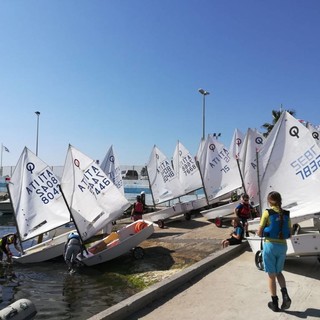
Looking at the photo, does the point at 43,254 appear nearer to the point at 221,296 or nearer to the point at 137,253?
the point at 137,253

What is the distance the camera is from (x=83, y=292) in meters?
9.02

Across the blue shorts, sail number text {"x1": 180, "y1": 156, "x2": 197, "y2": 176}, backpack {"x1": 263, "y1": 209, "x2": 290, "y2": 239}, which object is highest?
sail number text {"x1": 180, "y1": 156, "x2": 197, "y2": 176}

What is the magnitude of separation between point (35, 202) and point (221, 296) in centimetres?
928

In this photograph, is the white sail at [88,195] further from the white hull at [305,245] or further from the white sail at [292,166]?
the white hull at [305,245]

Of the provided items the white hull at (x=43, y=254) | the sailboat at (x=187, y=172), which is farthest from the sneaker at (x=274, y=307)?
the sailboat at (x=187, y=172)

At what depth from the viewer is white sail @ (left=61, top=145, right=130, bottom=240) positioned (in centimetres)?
1191

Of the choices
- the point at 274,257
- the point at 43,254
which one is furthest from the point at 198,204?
the point at 274,257

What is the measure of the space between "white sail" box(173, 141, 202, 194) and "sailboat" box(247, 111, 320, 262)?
10.3 metres

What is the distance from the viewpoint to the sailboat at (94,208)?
36.7 ft

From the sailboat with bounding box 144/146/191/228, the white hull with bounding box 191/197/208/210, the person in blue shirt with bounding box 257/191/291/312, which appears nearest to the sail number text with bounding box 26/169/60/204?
the sailboat with bounding box 144/146/191/228

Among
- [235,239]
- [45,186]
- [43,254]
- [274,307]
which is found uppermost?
[45,186]

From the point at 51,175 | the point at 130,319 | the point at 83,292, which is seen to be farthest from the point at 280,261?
the point at 51,175

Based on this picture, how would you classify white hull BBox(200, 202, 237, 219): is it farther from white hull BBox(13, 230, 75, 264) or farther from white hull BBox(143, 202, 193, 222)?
white hull BBox(13, 230, 75, 264)

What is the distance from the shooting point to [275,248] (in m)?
5.34
